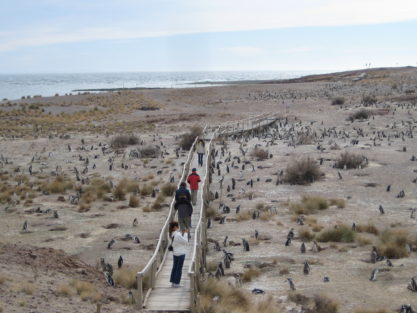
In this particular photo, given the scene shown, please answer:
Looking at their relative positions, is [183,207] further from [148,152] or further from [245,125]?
[245,125]

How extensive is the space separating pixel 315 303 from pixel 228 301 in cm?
176

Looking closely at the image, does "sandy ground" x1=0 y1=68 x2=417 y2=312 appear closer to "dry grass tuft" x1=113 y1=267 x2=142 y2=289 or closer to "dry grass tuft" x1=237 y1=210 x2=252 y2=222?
"dry grass tuft" x1=237 y1=210 x2=252 y2=222

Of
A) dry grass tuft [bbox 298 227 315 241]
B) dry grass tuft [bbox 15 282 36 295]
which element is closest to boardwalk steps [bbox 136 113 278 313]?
dry grass tuft [bbox 15 282 36 295]

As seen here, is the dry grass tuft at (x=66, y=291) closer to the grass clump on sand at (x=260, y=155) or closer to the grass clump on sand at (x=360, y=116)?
the grass clump on sand at (x=260, y=155)

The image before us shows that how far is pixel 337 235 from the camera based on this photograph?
53.2ft

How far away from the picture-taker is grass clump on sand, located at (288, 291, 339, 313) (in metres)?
11.1

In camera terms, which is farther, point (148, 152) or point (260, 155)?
point (148, 152)

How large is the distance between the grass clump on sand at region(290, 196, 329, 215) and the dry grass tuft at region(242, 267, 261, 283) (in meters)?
6.27

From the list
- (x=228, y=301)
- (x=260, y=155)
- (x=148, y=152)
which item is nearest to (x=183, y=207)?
(x=228, y=301)

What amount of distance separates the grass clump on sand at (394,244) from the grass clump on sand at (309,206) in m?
3.62

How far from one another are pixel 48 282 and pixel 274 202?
11304mm

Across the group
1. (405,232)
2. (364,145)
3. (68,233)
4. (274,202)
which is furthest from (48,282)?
(364,145)

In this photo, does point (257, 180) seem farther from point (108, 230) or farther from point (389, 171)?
point (108, 230)

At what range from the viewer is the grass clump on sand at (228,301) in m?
10.5
